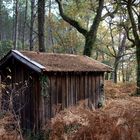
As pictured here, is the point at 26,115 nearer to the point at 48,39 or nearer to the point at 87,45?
the point at 87,45

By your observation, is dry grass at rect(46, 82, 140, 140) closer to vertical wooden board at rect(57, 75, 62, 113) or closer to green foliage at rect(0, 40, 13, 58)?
vertical wooden board at rect(57, 75, 62, 113)

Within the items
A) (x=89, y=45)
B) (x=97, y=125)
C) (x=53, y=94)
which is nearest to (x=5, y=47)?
(x=89, y=45)

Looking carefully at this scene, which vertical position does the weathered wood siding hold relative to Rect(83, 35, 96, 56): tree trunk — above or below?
below

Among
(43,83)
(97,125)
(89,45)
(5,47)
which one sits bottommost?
(97,125)

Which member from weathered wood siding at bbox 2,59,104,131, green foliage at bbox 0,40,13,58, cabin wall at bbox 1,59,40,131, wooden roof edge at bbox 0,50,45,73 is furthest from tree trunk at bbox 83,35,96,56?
green foliage at bbox 0,40,13,58

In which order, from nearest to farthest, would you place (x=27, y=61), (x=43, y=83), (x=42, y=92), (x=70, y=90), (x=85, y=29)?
1. (x=43, y=83)
2. (x=42, y=92)
3. (x=27, y=61)
4. (x=70, y=90)
5. (x=85, y=29)

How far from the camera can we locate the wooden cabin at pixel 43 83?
12461mm

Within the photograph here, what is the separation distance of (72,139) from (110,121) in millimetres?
1024

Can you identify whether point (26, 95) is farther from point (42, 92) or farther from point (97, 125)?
point (97, 125)

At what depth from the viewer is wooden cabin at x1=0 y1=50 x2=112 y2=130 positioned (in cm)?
1246

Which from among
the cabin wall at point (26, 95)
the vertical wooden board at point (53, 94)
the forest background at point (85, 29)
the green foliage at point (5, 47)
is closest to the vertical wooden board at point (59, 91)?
the vertical wooden board at point (53, 94)

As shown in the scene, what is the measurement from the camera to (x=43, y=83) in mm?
12281

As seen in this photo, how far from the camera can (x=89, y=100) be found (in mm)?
14648

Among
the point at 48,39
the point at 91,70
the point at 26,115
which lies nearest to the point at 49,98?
the point at 26,115
